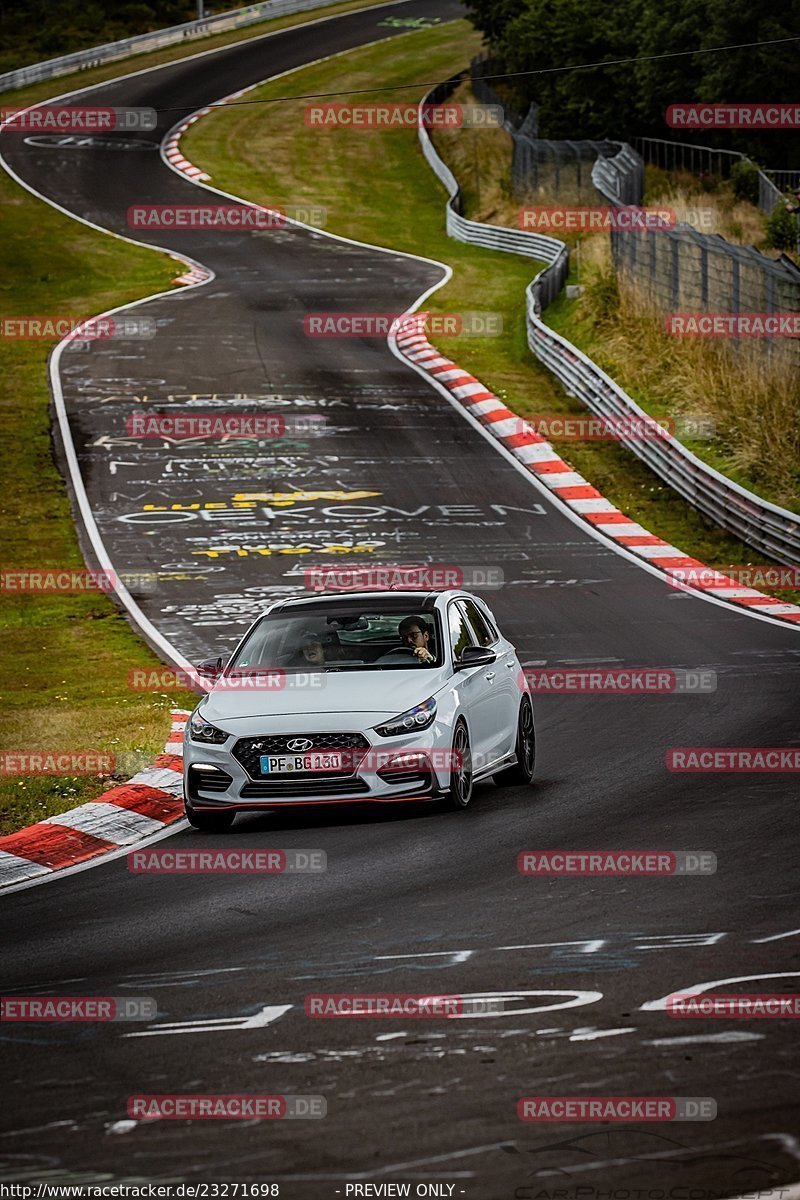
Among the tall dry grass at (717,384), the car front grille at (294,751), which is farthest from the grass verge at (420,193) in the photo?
the car front grille at (294,751)

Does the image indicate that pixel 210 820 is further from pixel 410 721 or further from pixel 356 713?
pixel 410 721

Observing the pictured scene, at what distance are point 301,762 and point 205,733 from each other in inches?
29.8

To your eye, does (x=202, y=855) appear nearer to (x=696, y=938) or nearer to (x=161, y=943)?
(x=161, y=943)

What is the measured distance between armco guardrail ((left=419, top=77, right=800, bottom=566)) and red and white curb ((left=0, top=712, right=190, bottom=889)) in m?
11.9

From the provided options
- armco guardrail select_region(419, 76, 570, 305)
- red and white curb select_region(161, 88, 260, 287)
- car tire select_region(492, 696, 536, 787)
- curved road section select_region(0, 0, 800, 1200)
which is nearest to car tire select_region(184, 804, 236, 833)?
curved road section select_region(0, 0, 800, 1200)

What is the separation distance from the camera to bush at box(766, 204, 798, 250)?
37.2m

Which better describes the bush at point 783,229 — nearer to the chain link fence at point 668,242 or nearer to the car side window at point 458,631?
the chain link fence at point 668,242

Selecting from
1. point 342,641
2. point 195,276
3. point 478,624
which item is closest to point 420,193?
point 195,276

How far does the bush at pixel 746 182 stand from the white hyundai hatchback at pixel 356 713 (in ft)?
107

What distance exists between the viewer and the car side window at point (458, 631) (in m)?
13.3

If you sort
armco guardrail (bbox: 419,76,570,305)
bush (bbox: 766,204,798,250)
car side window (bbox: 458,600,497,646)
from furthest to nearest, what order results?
armco guardrail (bbox: 419,76,570,305) → bush (bbox: 766,204,798,250) → car side window (bbox: 458,600,497,646)

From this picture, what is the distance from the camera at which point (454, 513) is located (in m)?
27.6

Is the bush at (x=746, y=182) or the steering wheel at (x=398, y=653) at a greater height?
the steering wheel at (x=398, y=653)

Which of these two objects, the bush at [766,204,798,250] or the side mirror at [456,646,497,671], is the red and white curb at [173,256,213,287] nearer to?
the bush at [766,204,798,250]
